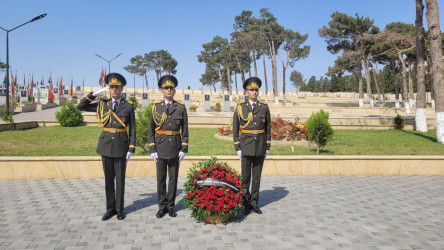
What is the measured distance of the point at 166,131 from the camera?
558 centimetres

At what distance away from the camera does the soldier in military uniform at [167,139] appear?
554 centimetres

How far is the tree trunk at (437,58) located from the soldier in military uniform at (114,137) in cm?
1454

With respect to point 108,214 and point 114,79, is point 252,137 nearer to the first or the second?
point 114,79

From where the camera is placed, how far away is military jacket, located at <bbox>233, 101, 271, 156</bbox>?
575 cm

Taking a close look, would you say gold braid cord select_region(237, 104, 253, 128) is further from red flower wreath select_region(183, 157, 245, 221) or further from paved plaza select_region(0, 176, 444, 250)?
paved plaza select_region(0, 176, 444, 250)

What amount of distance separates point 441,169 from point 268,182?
4.83 meters

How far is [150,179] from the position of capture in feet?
27.1

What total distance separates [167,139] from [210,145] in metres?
7.87

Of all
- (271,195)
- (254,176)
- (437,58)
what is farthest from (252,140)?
(437,58)

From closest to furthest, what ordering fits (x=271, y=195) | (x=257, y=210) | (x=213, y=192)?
(x=213, y=192), (x=257, y=210), (x=271, y=195)

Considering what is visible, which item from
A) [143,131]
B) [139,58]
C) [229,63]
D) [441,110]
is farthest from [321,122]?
[139,58]

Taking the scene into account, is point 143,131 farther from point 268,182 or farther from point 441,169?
point 441,169

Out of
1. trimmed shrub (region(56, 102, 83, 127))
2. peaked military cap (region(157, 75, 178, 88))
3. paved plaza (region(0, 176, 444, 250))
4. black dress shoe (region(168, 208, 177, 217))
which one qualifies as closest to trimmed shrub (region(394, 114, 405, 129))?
paved plaza (region(0, 176, 444, 250))

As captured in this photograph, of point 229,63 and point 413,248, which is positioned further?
point 229,63
